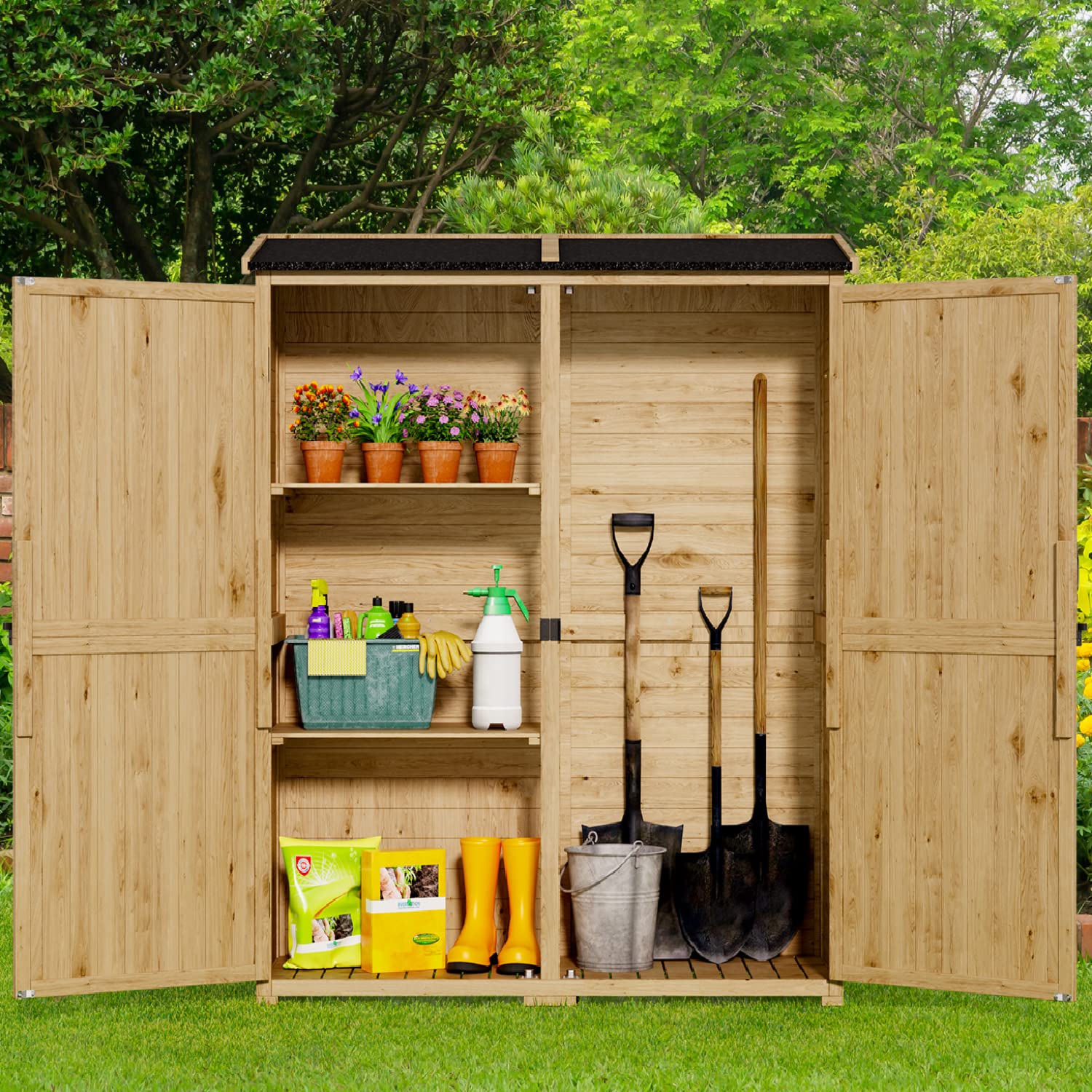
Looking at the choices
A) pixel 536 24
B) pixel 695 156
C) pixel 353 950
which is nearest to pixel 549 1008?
pixel 353 950

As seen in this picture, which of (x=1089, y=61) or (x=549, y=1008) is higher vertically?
(x=1089, y=61)

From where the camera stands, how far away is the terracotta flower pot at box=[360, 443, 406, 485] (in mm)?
3803

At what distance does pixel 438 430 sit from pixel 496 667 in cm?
71

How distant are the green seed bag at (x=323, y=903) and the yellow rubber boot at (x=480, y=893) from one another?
0.29 metres

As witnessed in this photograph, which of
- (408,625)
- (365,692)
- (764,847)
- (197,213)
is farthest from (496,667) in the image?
(197,213)

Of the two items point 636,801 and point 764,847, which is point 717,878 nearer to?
point 764,847

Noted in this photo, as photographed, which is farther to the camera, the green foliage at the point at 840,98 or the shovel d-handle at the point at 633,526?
the green foliage at the point at 840,98

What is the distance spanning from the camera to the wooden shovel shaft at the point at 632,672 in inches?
154

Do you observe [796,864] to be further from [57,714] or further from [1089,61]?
[1089,61]

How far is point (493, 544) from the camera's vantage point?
4.05 m

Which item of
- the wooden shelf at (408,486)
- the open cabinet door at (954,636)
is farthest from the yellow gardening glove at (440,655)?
the open cabinet door at (954,636)

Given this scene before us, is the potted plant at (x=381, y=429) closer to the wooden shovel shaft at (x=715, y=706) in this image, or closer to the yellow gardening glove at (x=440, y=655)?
the yellow gardening glove at (x=440, y=655)

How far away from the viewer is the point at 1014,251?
12.7 meters

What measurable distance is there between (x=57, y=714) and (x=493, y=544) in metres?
1.35
